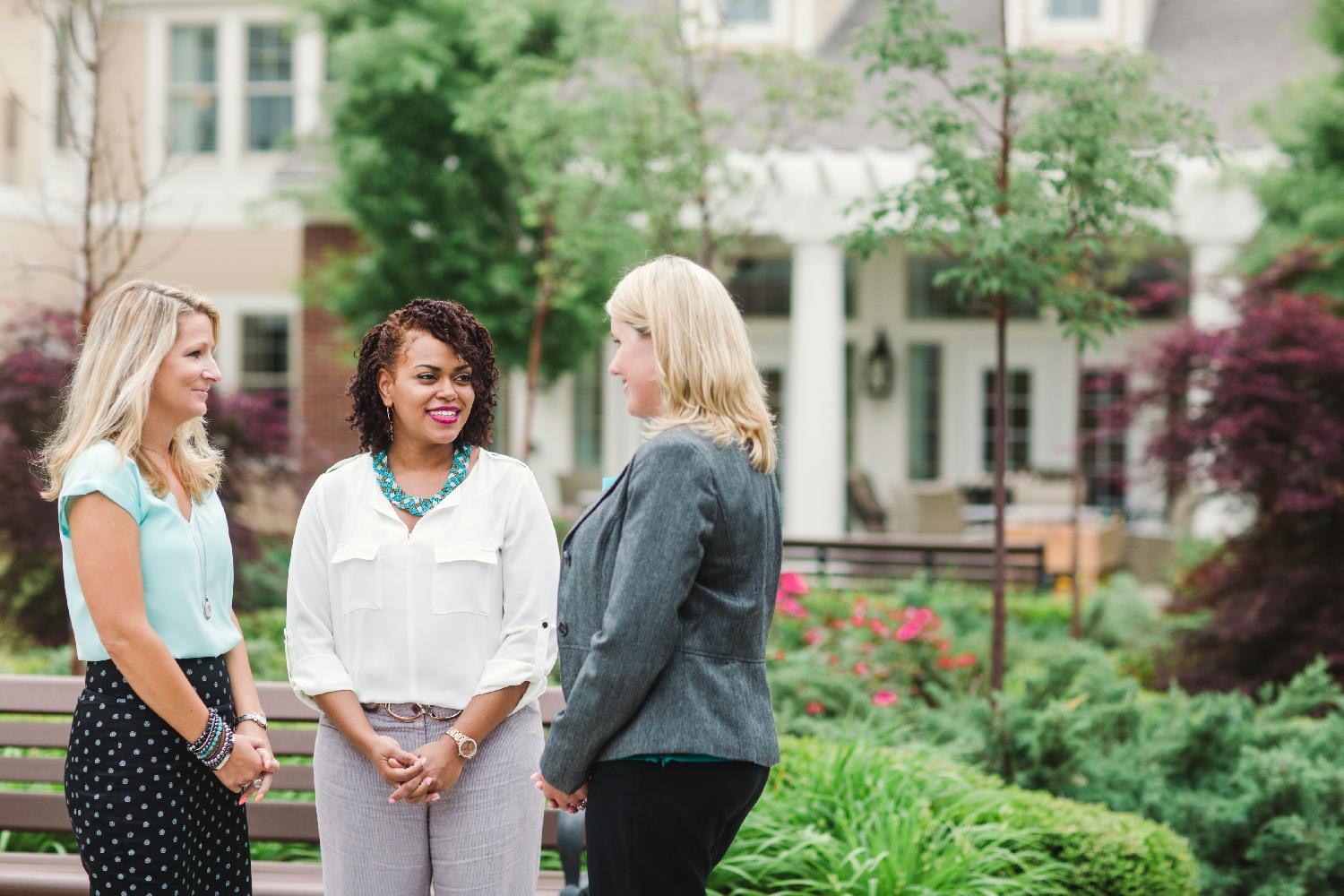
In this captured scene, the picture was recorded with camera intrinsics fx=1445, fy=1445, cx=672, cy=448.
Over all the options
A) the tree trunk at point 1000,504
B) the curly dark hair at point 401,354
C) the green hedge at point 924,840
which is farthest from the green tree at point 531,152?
the curly dark hair at point 401,354

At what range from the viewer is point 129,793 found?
2.96 meters

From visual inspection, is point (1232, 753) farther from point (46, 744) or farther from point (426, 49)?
point (426, 49)

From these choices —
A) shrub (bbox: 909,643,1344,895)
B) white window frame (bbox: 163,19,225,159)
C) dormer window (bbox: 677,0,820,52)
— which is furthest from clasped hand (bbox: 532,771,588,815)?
white window frame (bbox: 163,19,225,159)

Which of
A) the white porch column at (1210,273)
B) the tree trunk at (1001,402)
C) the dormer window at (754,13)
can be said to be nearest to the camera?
the tree trunk at (1001,402)

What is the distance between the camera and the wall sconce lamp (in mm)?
17656

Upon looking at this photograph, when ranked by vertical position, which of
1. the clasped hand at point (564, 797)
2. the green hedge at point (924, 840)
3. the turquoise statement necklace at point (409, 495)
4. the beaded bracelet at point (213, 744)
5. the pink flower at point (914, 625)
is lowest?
the green hedge at point (924, 840)

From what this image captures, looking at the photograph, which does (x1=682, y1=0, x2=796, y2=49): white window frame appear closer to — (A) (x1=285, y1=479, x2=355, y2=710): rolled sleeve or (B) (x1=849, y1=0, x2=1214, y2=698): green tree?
(B) (x1=849, y1=0, x2=1214, y2=698): green tree

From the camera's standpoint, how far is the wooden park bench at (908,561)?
37.6ft

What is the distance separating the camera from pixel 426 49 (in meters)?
11.7

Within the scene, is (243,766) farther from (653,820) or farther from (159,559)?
(653,820)

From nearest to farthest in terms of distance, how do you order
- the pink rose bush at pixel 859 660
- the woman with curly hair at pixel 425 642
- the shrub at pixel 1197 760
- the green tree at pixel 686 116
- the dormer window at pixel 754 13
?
the woman with curly hair at pixel 425 642 < the shrub at pixel 1197 760 < the pink rose bush at pixel 859 660 < the green tree at pixel 686 116 < the dormer window at pixel 754 13

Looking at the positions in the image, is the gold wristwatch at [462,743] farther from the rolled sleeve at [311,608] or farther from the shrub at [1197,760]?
the shrub at [1197,760]

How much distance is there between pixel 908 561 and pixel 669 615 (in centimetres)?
928

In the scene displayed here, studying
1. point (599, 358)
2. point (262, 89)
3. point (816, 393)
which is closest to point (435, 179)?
point (816, 393)
